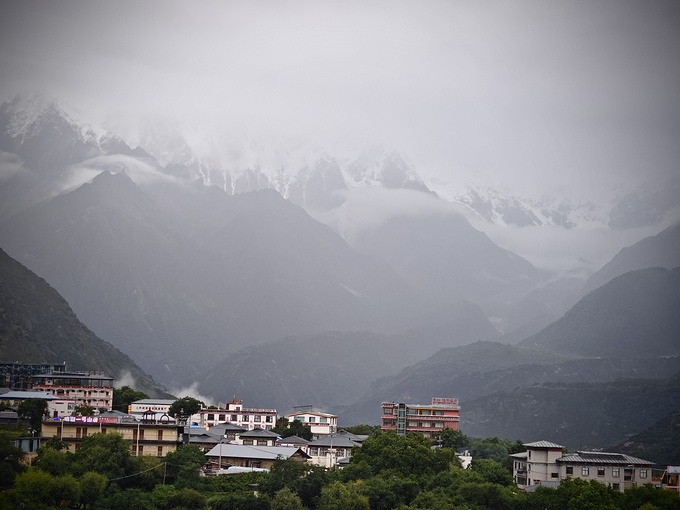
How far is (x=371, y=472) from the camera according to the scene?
10425cm

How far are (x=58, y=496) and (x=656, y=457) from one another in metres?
134

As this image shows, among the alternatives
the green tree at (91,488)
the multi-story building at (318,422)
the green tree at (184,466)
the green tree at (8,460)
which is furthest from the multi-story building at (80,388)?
the green tree at (91,488)

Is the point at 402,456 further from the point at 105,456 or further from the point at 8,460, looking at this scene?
the point at 8,460

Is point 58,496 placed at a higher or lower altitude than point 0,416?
lower

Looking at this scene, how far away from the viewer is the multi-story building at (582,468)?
106 meters

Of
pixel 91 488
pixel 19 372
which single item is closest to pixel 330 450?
pixel 91 488

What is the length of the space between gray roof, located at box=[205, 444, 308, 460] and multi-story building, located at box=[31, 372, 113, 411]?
101 ft

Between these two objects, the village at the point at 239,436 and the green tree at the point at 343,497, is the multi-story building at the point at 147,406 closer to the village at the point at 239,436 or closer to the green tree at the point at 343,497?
the village at the point at 239,436

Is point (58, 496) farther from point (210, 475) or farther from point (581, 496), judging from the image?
point (581, 496)

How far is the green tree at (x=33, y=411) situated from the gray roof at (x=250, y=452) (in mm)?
19086

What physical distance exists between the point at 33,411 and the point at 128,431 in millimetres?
14323

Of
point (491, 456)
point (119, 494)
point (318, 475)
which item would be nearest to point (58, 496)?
point (119, 494)

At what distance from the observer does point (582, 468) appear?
350 feet

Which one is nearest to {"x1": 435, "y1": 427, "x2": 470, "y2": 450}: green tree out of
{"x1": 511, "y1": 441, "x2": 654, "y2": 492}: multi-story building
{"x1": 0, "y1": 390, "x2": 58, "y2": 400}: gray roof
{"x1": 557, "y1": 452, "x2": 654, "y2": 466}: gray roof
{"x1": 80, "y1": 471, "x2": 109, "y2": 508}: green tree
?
{"x1": 511, "y1": 441, "x2": 654, "y2": 492}: multi-story building
